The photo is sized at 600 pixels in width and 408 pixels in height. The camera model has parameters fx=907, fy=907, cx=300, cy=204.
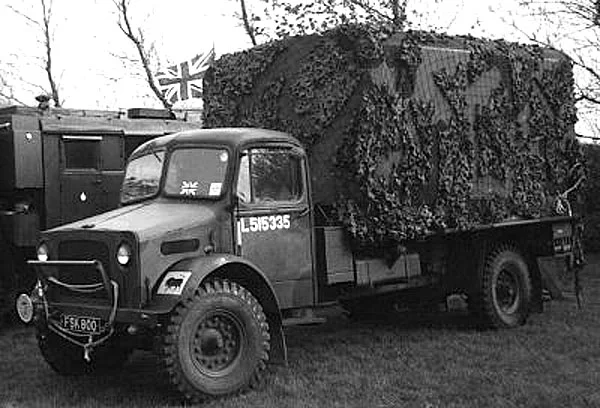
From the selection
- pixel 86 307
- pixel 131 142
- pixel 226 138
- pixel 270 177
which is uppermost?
pixel 131 142

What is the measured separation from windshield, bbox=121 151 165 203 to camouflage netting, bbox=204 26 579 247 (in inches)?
56.6

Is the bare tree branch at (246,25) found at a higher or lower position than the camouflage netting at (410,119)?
higher

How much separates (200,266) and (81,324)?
3.73 ft

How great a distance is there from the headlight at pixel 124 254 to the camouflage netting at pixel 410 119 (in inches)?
90.2

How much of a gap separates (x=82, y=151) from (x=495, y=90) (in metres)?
5.30

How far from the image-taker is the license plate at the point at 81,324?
7.22 metres

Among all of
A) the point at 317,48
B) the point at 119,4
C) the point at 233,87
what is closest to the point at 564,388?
the point at 317,48

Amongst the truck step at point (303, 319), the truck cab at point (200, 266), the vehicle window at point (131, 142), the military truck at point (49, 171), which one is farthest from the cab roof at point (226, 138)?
the vehicle window at point (131, 142)

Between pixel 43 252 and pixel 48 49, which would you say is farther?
pixel 48 49

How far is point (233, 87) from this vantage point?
32.0ft

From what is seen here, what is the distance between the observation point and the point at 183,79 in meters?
26.5

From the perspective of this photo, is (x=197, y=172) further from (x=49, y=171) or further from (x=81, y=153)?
(x=81, y=153)

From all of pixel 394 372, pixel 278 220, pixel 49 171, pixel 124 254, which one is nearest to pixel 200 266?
pixel 124 254

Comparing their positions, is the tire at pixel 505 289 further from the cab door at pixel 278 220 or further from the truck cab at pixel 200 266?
the cab door at pixel 278 220
